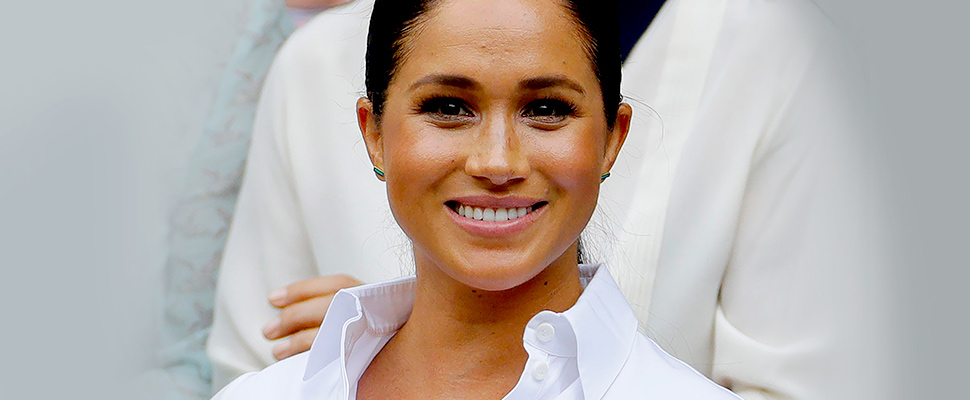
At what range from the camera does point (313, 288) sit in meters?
1.46

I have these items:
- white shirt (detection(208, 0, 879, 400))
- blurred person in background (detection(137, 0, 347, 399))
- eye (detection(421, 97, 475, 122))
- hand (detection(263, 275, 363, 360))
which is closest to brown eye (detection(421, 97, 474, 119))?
eye (detection(421, 97, 475, 122))

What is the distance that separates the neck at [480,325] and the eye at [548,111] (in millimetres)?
127

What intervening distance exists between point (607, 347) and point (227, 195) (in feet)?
3.41

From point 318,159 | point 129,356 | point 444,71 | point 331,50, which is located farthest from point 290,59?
point 444,71

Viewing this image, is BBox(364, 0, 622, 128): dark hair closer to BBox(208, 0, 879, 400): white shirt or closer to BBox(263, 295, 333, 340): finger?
BBox(208, 0, 879, 400): white shirt

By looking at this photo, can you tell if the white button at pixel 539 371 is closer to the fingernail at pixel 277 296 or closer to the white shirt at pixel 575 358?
the white shirt at pixel 575 358

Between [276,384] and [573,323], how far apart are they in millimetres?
334

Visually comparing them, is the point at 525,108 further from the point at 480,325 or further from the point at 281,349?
the point at 281,349

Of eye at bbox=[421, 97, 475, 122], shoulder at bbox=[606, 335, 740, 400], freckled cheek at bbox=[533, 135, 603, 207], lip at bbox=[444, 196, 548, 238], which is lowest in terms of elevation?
shoulder at bbox=[606, 335, 740, 400]

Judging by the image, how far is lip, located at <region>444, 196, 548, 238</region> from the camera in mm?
896

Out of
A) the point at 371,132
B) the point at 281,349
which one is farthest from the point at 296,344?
the point at 371,132

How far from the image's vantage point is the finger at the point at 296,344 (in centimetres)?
143

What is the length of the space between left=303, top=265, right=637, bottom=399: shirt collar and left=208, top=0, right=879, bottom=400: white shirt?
0.85ft

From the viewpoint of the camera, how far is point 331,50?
1.67 m
